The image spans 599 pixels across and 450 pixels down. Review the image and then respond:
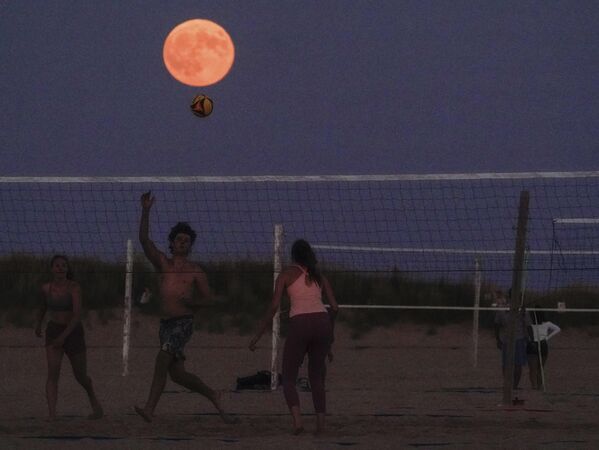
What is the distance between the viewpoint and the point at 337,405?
11.3 meters

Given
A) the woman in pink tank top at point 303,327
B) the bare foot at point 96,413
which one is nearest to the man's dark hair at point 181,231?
the woman in pink tank top at point 303,327

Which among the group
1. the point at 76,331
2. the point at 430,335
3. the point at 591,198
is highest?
the point at 591,198

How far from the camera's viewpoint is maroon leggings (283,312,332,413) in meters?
8.55

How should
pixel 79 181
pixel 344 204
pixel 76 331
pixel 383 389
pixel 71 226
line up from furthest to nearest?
1. pixel 71 226
2. pixel 344 204
3. pixel 383 389
4. pixel 79 181
5. pixel 76 331

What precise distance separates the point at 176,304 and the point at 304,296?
954mm

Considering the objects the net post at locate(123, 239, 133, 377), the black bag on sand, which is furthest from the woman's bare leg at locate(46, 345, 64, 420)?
the net post at locate(123, 239, 133, 377)

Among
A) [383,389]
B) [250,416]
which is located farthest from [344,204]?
[250,416]

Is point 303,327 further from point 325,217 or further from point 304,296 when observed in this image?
point 325,217

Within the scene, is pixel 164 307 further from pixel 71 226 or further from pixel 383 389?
pixel 71 226

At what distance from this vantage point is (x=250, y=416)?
10109 mm

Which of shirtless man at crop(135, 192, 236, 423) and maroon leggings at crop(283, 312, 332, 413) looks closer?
maroon leggings at crop(283, 312, 332, 413)

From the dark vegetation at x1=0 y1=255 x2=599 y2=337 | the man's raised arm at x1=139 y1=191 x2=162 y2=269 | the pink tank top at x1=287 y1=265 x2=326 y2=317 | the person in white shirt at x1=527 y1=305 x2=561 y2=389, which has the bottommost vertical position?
the dark vegetation at x1=0 y1=255 x2=599 y2=337

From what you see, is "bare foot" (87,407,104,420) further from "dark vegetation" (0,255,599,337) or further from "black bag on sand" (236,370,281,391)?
"dark vegetation" (0,255,599,337)

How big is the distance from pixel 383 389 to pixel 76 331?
5148 mm
